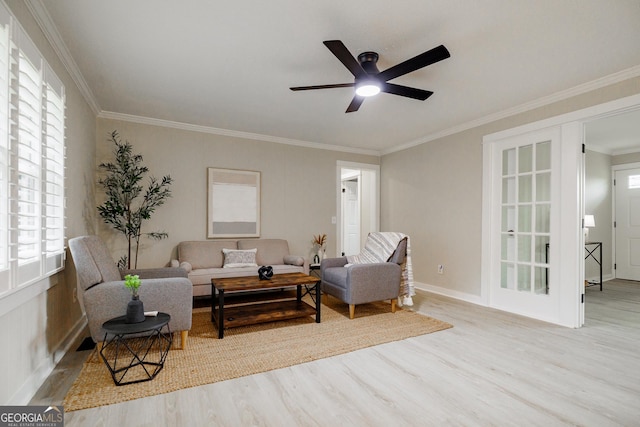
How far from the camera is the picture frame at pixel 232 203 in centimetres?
475

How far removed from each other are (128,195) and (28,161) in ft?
7.84

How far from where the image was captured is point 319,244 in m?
5.52

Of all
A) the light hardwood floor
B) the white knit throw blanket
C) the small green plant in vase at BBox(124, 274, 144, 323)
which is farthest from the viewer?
the white knit throw blanket

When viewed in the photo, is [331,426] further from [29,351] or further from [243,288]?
[29,351]

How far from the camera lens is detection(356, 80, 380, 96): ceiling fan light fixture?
8.21 feet

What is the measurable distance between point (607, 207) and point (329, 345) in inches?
257

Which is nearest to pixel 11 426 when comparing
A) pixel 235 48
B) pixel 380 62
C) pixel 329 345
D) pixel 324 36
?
pixel 329 345

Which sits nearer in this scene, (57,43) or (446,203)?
(57,43)

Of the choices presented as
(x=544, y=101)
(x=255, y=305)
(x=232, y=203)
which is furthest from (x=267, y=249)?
(x=544, y=101)

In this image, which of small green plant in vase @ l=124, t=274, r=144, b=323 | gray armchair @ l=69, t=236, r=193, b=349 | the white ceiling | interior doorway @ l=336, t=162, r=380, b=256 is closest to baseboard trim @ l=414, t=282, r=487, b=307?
interior doorway @ l=336, t=162, r=380, b=256

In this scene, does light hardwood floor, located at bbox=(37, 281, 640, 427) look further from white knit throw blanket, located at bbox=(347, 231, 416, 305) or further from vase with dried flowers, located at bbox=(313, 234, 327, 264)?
vase with dried flowers, located at bbox=(313, 234, 327, 264)

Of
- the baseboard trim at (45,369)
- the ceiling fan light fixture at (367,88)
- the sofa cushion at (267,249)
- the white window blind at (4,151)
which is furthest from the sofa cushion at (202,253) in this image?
the ceiling fan light fixture at (367,88)

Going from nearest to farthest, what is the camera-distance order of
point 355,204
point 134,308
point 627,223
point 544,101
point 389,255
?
point 134,308
point 544,101
point 389,255
point 627,223
point 355,204

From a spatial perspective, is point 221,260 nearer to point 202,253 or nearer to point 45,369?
point 202,253
